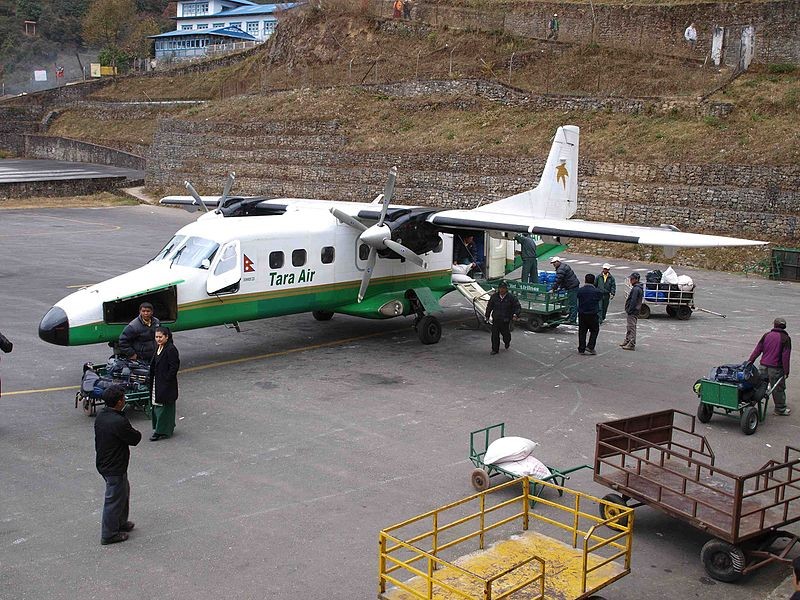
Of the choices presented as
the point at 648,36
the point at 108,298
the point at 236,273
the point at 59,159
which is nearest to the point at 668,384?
the point at 236,273

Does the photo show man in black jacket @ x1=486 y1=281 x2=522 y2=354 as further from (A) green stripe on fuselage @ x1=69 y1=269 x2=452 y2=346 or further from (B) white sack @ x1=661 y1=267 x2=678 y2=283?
(B) white sack @ x1=661 y1=267 x2=678 y2=283

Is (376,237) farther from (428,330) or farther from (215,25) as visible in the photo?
(215,25)

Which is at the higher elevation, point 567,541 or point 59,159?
point 59,159

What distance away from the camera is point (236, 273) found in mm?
18047

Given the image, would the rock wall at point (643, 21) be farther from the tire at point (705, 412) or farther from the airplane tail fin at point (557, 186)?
the tire at point (705, 412)

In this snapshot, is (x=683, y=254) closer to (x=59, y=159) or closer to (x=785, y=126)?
(x=785, y=126)

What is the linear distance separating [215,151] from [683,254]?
34.6 metres

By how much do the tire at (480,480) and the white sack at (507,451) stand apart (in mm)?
214

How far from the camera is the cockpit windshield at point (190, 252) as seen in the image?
17.8 meters

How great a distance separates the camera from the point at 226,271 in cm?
1792

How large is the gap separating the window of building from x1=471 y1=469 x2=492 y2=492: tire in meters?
125

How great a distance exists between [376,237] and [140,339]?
6.76 m

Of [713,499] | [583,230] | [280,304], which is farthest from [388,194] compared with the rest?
[713,499]

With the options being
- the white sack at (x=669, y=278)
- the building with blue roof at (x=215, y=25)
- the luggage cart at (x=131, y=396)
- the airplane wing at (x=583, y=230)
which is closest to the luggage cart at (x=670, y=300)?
the white sack at (x=669, y=278)
